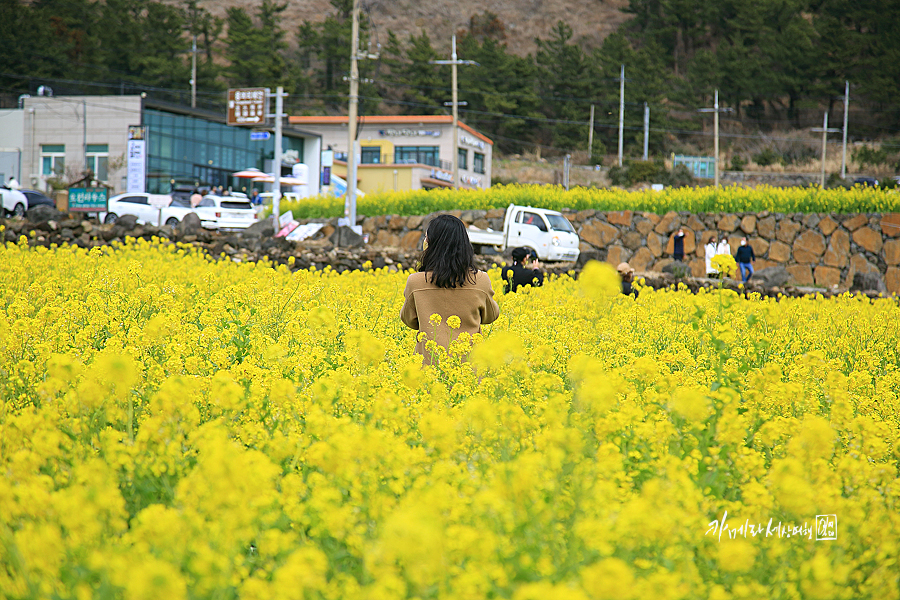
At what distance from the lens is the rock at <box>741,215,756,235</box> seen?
61.9ft

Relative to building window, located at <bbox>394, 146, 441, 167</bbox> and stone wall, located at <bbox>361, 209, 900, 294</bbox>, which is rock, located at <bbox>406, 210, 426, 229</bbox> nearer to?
stone wall, located at <bbox>361, 209, 900, 294</bbox>

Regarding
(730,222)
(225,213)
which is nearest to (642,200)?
(730,222)

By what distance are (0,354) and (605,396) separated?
2.88 m

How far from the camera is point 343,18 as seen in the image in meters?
87.3

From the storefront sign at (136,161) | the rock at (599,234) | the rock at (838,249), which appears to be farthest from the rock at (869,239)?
the storefront sign at (136,161)

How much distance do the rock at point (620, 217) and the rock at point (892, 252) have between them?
5.66 metres

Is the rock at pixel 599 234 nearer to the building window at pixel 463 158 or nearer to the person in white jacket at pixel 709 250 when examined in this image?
the person in white jacket at pixel 709 250

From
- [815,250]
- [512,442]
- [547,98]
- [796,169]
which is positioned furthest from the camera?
[547,98]

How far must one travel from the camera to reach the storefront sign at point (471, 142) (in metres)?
46.0

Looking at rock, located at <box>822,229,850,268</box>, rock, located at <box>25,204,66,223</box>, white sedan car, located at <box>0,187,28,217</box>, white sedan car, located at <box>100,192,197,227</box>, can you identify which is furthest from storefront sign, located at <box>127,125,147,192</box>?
rock, located at <box>822,229,850,268</box>

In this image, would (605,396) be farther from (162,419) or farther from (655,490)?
(162,419)

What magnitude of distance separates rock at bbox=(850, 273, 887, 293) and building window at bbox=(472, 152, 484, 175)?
111ft

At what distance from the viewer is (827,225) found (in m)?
18.1

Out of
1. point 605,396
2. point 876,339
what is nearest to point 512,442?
point 605,396
